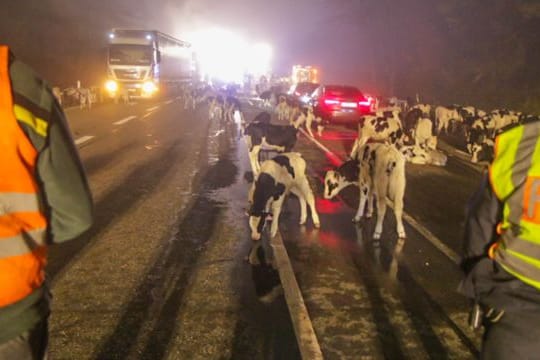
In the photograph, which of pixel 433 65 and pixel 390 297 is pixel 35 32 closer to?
pixel 433 65

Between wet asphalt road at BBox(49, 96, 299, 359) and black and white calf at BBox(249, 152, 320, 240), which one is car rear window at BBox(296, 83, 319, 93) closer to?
wet asphalt road at BBox(49, 96, 299, 359)

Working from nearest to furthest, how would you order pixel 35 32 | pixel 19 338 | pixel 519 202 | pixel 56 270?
pixel 19 338 → pixel 519 202 → pixel 56 270 → pixel 35 32

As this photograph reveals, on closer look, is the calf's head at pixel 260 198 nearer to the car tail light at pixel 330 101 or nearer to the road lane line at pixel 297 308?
the road lane line at pixel 297 308

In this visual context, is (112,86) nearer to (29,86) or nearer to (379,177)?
(379,177)

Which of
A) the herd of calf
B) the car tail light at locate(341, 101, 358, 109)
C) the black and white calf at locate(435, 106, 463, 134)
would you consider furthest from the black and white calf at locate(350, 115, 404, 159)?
the black and white calf at locate(435, 106, 463, 134)

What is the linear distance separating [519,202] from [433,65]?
1642 inches

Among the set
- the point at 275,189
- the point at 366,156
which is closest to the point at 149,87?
the point at 366,156

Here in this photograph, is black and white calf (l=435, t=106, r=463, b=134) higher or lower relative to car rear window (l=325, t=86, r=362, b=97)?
lower

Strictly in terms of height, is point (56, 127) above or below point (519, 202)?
above

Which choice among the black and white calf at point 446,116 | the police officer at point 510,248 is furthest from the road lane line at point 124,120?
the police officer at point 510,248

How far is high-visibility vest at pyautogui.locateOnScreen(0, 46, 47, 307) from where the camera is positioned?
1.71 meters

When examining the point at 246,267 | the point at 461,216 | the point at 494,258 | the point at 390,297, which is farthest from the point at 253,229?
the point at 494,258

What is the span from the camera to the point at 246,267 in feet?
19.6

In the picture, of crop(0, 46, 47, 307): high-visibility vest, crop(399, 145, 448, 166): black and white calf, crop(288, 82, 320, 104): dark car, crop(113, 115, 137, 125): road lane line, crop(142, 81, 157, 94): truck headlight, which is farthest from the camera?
crop(142, 81, 157, 94): truck headlight
